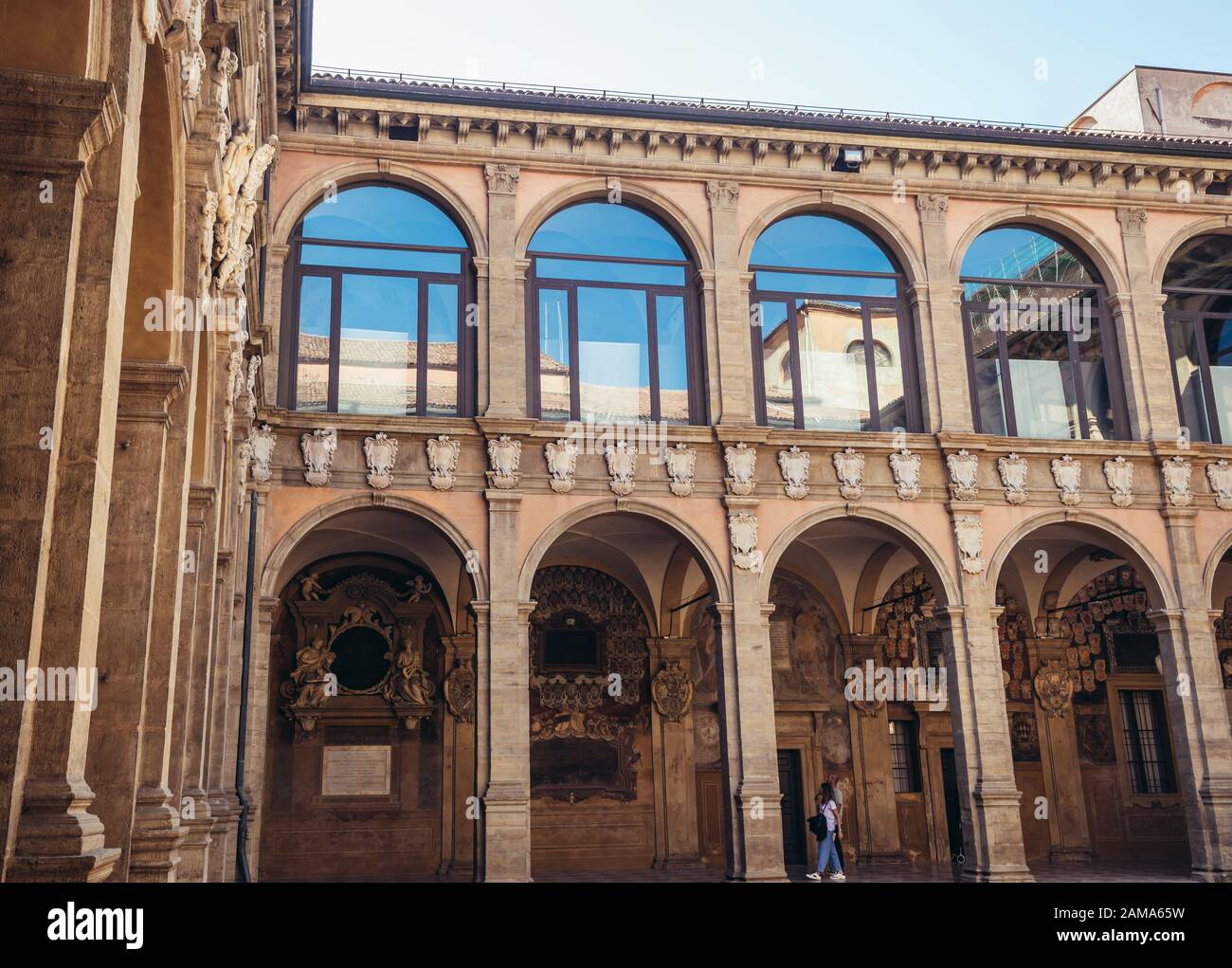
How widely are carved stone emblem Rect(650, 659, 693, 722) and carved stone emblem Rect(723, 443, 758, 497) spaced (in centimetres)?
445

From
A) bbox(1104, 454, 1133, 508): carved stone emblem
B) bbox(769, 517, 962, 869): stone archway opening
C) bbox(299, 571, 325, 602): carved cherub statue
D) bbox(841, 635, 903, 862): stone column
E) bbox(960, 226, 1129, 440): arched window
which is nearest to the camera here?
bbox(1104, 454, 1133, 508): carved stone emblem

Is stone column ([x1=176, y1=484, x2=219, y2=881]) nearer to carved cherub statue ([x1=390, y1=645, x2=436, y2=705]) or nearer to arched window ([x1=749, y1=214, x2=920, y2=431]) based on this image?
carved cherub statue ([x1=390, y1=645, x2=436, y2=705])

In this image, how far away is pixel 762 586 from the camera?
17.0m

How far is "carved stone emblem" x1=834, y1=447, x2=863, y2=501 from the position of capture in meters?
17.5

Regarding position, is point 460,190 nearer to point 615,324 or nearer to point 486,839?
point 615,324

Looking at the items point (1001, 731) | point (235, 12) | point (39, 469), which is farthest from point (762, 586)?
point (39, 469)

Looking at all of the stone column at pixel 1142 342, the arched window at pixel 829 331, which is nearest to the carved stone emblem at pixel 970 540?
the arched window at pixel 829 331

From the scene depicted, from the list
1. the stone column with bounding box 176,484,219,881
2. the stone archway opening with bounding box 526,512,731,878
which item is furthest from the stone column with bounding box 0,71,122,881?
the stone archway opening with bounding box 526,512,731,878

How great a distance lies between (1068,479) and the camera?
718 inches

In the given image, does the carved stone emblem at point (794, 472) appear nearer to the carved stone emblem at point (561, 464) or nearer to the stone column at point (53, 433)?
the carved stone emblem at point (561, 464)

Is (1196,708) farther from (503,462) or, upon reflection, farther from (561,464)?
(503,462)

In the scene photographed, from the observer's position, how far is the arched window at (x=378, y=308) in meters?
17.0

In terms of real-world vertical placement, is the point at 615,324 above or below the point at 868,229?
below
